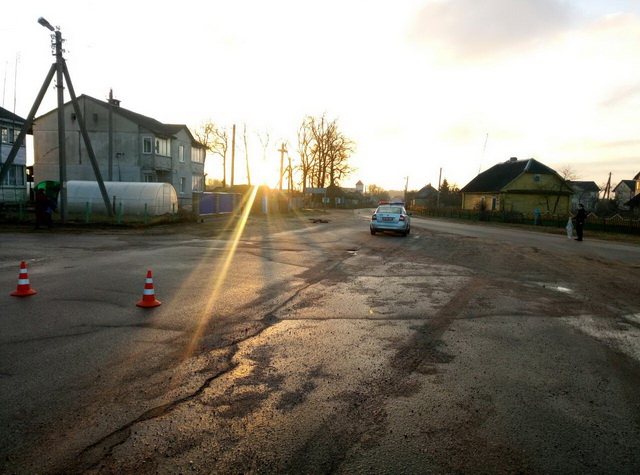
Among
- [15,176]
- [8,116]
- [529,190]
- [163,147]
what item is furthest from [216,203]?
[529,190]

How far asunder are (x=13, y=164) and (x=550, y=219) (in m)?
42.1

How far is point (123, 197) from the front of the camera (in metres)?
26.1

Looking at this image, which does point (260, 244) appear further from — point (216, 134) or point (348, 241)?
point (216, 134)

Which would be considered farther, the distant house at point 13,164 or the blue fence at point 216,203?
the blue fence at point 216,203

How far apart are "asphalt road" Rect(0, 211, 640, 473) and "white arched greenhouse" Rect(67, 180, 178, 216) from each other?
17.8 m

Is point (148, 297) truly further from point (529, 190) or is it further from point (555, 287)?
point (529, 190)

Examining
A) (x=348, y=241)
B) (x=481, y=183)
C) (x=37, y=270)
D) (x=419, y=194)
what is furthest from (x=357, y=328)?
(x=419, y=194)

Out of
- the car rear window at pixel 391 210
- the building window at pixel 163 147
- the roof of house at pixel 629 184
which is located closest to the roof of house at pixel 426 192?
the roof of house at pixel 629 184

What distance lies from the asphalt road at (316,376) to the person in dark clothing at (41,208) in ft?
38.4

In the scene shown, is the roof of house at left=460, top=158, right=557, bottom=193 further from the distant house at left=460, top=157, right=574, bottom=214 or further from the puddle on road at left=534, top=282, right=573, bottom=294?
the puddle on road at left=534, top=282, right=573, bottom=294

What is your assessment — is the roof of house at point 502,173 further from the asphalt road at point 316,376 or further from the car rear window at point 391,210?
the asphalt road at point 316,376

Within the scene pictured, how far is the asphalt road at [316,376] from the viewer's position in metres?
2.91

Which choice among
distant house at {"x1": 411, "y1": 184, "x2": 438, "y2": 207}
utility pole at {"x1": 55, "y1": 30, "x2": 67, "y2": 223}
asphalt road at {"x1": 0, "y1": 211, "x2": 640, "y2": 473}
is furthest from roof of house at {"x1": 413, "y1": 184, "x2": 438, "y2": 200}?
asphalt road at {"x1": 0, "y1": 211, "x2": 640, "y2": 473}

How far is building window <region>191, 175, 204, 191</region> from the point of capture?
47.4m
